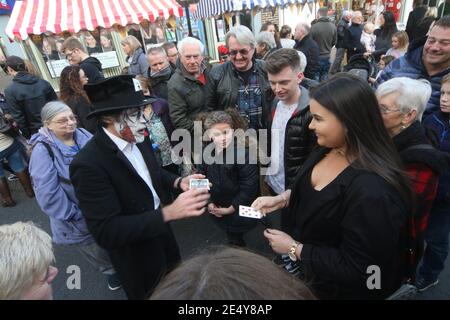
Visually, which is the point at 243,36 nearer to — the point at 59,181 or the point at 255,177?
the point at 255,177

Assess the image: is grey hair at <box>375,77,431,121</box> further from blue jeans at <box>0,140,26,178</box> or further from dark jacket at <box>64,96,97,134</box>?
blue jeans at <box>0,140,26,178</box>

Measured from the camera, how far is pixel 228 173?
8.56 feet

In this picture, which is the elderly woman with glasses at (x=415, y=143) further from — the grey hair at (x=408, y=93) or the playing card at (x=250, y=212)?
the playing card at (x=250, y=212)

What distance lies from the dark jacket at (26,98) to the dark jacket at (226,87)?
261cm

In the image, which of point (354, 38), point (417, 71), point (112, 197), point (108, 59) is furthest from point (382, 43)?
point (108, 59)

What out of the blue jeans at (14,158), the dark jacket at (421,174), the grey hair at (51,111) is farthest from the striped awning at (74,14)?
the dark jacket at (421,174)

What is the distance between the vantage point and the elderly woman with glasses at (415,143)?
1.52 m

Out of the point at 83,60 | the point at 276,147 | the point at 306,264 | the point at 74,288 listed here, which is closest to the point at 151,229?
the point at 306,264

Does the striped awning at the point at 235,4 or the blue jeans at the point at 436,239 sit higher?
the striped awning at the point at 235,4

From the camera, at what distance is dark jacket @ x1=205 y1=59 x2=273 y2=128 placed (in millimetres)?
3157

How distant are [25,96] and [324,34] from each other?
21.8ft

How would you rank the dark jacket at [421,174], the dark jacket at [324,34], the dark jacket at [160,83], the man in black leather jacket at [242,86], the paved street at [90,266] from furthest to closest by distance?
the dark jacket at [324,34]
the dark jacket at [160,83]
the man in black leather jacket at [242,86]
the paved street at [90,266]
the dark jacket at [421,174]

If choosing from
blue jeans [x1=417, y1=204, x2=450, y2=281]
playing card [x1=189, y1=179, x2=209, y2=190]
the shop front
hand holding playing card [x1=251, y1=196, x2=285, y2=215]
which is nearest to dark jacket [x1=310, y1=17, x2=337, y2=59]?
the shop front
